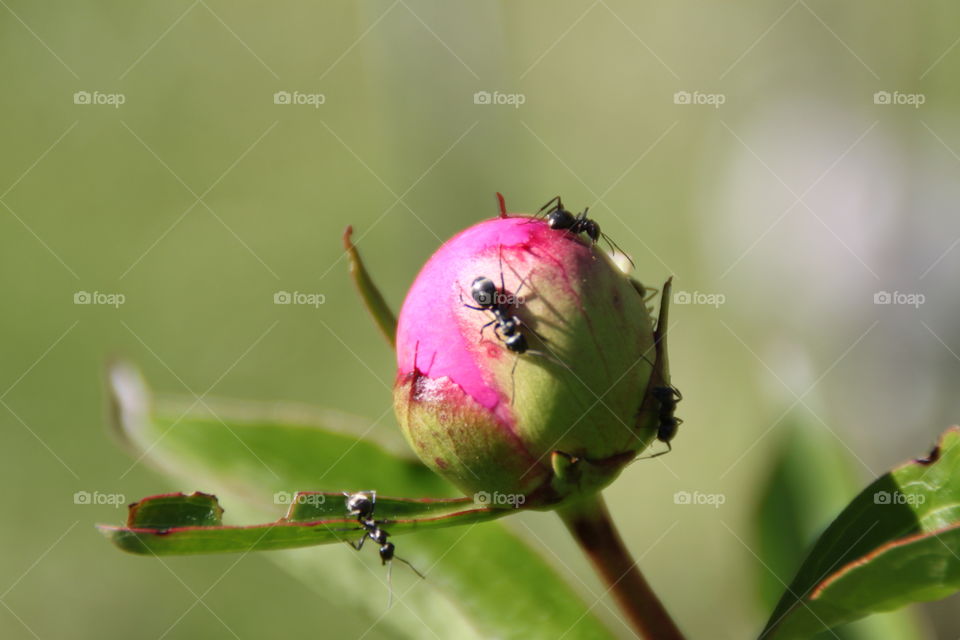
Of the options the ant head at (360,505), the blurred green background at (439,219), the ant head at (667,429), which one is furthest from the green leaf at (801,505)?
the ant head at (360,505)

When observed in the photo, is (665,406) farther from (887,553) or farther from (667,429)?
(887,553)

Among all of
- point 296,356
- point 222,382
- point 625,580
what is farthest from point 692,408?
point 625,580

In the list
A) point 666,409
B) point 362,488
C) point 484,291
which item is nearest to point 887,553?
point 666,409

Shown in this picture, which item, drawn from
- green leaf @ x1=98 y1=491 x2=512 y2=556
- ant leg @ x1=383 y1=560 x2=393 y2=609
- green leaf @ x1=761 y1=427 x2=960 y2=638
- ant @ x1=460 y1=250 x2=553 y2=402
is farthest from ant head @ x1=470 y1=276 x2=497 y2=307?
ant leg @ x1=383 y1=560 x2=393 y2=609

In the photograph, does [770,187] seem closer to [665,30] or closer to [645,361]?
[665,30]

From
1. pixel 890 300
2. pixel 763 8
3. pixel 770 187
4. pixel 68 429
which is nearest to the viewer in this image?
pixel 890 300

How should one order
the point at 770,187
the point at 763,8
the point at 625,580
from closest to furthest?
the point at 625,580, the point at 770,187, the point at 763,8

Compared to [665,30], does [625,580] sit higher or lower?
lower

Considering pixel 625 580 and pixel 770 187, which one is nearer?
pixel 625 580
